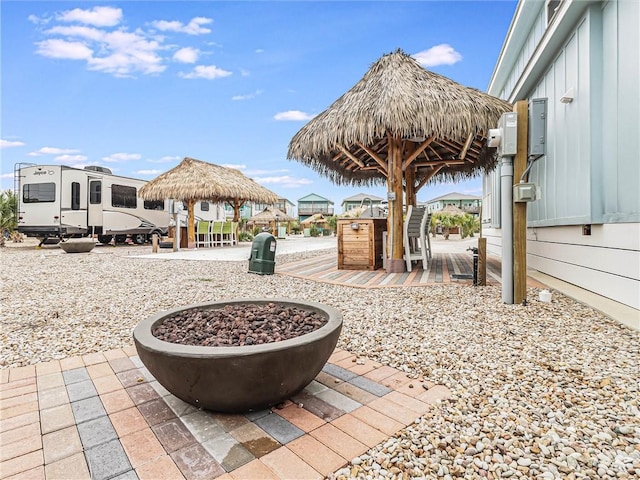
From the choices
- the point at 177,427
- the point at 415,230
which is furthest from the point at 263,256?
the point at 177,427

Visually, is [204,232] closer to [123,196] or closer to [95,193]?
[123,196]

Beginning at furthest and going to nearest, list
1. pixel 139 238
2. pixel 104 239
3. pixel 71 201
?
pixel 139 238
pixel 104 239
pixel 71 201

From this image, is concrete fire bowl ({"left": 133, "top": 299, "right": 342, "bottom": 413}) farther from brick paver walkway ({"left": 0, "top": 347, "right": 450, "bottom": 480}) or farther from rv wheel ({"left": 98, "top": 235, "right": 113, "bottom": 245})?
rv wheel ({"left": 98, "top": 235, "right": 113, "bottom": 245})

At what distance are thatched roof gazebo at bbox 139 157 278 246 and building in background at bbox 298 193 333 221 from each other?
113 feet

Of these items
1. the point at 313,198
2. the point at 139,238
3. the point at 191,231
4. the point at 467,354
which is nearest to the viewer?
the point at 467,354

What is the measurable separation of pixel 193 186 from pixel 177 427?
40.4 ft

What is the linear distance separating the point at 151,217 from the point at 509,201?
48.7ft

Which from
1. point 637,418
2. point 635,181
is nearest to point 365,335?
point 637,418

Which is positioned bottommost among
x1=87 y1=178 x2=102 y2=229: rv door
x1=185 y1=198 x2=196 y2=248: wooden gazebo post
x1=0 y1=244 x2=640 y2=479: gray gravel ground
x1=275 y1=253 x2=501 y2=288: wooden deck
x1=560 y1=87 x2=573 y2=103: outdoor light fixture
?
x1=0 y1=244 x2=640 y2=479: gray gravel ground

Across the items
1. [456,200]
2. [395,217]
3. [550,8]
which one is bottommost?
[395,217]

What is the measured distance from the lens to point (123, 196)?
13.6 m

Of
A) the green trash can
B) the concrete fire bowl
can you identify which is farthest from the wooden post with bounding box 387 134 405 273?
the concrete fire bowl

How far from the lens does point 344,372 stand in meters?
2.06

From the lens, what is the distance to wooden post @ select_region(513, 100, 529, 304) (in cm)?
351
